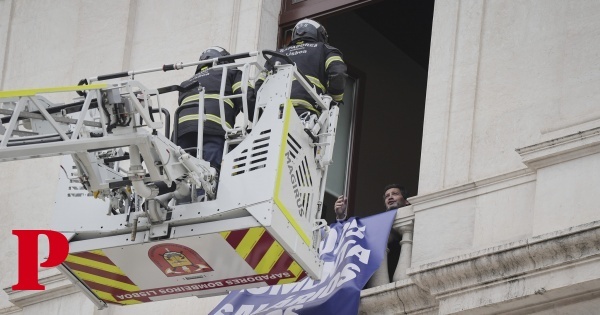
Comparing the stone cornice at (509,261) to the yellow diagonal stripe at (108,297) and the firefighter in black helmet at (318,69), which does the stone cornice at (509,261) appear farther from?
the yellow diagonal stripe at (108,297)

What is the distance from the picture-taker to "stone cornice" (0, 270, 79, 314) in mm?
21109

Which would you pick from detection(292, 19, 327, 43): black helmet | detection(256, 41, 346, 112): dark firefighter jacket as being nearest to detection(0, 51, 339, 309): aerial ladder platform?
detection(256, 41, 346, 112): dark firefighter jacket

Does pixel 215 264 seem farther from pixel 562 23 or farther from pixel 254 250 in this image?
pixel 562 23

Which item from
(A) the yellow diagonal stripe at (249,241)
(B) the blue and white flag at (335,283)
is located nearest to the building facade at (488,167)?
(B) the blue and white flag at (335,283)

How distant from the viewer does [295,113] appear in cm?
1755

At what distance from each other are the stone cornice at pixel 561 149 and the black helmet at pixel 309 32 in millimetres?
2511

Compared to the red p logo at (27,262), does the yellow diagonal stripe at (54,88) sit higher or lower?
lower

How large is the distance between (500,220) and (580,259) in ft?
4.88

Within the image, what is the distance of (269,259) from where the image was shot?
17516 millimetres

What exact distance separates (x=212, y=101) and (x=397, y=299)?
259 centimetres

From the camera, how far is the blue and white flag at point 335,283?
721 inches

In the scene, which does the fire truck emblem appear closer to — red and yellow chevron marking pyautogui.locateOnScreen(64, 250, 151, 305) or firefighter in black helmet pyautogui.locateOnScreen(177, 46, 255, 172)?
red and yellow chevron marking pyautogui.locateOnScreen(64, 250, 151, 305)

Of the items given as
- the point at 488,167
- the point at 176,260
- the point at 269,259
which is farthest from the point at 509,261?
the point at 176,260

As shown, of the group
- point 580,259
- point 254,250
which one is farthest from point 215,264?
point 580,259
